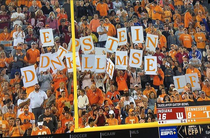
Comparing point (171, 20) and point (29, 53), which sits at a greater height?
point (171, 20)

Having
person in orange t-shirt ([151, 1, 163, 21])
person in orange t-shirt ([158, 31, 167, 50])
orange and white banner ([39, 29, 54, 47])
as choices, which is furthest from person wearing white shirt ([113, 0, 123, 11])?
orange and white banner ([39, 29, 54, 47])

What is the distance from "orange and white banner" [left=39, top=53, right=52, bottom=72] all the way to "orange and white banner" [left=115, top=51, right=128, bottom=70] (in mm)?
1463

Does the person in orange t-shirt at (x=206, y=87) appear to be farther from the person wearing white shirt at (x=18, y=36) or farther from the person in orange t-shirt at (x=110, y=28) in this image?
the person wearing white shirt at (x=18, y=36)

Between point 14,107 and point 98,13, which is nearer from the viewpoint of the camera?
point 14,107

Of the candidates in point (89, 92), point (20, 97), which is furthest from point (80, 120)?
point (20, 97)

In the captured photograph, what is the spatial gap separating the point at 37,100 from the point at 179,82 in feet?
10.0

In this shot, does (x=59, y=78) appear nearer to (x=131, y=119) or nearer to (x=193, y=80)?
(x=131, y=119)

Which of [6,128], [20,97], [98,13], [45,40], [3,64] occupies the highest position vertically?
[98,13]

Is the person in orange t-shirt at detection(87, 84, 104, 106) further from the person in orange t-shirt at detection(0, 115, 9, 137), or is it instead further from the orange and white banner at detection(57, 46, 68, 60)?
the person in orange t-shirt at detection(0, 115, 9, 137)

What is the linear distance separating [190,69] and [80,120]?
2.83 m

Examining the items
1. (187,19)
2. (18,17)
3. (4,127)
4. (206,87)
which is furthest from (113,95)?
(187,19)

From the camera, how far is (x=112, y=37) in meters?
7.32

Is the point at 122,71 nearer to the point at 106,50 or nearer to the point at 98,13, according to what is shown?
the point at 106,50

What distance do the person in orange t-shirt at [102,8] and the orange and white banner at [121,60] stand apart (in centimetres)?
128
